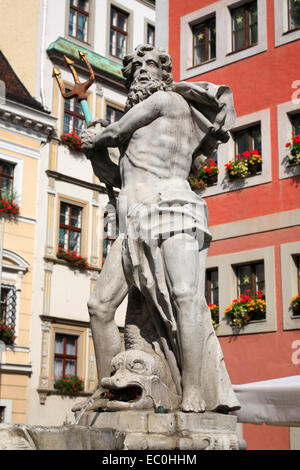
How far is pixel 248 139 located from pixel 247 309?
148 inches

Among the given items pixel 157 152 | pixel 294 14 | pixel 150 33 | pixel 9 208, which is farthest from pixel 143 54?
pixel 150 33

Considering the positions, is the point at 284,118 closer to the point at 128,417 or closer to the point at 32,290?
the point at 32,290

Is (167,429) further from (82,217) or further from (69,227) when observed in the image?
(82,217)

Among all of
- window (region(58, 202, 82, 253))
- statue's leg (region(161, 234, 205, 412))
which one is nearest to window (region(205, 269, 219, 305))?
window (region(58, 202, 82, 253))

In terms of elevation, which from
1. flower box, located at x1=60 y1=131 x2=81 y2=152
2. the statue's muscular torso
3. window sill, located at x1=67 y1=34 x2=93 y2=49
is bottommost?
the statue's muscular torso

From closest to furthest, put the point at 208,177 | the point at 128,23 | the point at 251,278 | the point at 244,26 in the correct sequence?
the point at 251,278 < the point at 208,177 < the point at 244,26 < the point at 128,23

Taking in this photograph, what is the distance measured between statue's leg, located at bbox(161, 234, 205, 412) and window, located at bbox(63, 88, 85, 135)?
2208 cm

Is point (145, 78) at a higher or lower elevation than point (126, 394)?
higher

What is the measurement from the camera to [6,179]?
24.2 metres

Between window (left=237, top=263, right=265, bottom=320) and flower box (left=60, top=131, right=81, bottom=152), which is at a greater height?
flower box (left=60, top=131, right=81, bottom=152)

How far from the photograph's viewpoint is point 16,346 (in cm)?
2295

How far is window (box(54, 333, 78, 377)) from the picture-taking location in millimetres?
24203

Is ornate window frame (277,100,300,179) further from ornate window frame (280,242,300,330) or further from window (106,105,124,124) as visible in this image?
window (106,105,124,124)

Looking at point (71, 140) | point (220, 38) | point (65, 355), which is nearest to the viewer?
point (220, 38)
